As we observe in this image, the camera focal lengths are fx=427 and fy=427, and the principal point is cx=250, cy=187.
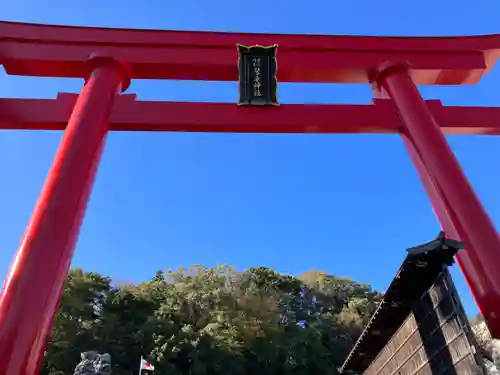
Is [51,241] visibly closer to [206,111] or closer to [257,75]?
[206,111]

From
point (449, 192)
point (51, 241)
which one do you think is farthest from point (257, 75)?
point (51, 241)

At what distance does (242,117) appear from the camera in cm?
505

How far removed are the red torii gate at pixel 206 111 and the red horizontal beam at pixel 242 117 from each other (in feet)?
0.04

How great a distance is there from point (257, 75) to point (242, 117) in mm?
666

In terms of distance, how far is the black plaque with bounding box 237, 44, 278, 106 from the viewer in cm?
514

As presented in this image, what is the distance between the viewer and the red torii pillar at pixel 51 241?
2.84 m

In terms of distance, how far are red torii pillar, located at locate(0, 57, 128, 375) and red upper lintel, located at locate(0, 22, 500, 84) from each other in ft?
2.61

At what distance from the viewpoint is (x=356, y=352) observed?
608cm

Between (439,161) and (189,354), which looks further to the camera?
(189,354)

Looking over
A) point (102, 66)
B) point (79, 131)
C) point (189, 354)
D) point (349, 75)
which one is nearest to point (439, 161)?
point (349, 75)

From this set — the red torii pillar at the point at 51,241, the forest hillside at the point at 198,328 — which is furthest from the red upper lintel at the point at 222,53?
the forest hillside at the point at 198,328

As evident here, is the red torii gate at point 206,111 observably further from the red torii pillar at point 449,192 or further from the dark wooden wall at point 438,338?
the dark wooden wall at point 438,338

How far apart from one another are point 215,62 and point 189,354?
1633 centimetres

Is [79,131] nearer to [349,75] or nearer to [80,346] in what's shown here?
[349,75]
